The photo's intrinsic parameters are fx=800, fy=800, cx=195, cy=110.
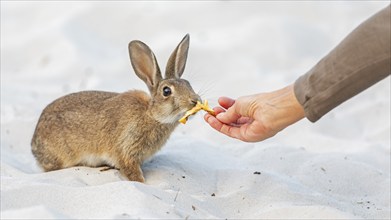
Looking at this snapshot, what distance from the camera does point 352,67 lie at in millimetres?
3520

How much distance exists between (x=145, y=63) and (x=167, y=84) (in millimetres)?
260

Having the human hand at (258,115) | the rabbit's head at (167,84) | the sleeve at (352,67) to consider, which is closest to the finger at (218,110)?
the human hand at (258,115)

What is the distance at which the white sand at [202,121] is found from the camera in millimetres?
4141

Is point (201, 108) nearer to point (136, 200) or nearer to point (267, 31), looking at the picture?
point (136, 200)

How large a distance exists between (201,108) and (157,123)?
48cm

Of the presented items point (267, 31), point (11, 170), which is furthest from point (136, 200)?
point (267, 31)

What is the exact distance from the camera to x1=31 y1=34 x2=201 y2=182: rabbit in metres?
5.21

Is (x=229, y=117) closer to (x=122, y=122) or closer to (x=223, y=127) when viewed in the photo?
(x=223, y=127)

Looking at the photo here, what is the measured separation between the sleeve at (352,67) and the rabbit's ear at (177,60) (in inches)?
66.5

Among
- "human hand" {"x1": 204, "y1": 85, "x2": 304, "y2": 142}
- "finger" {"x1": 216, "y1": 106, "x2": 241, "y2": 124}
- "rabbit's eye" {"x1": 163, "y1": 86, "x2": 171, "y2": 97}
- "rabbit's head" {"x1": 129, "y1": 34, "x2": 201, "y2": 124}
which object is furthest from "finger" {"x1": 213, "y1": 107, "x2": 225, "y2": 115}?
"rabbit's eye" {"x1": 163, "y1": 86, "x2": 171, "y2": 97}

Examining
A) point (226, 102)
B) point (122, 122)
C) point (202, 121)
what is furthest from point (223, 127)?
point (202, 121)

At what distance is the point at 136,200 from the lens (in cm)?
392

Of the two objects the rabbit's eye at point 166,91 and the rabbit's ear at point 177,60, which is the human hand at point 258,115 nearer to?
the rabbit's eye at point 166,91

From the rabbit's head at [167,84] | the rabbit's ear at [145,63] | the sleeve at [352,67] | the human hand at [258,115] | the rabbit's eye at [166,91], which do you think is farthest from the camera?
the rabbit's ear at [145,63]
